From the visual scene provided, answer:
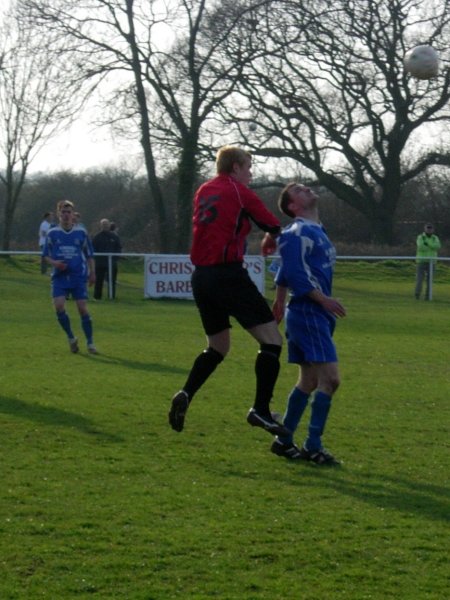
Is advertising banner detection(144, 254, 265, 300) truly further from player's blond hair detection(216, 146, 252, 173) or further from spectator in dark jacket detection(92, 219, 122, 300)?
player's blond hair detection(216, 146, 252, 173)

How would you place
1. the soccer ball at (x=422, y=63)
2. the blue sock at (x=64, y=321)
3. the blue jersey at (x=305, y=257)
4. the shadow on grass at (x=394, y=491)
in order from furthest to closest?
the soccer ball at (x=422, y=63) → the blue sock at (x=64, y=321) → the blue jersey at (x=305, y=257) → the shadow on grass at (x=394, y=491)

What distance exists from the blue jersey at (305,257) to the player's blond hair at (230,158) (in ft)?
1.81

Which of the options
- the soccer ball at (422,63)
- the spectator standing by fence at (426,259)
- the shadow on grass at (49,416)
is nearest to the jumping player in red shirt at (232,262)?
the shadow on grass at (49,416)

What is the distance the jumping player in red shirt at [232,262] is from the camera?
22.9ft

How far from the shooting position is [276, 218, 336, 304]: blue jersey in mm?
6797

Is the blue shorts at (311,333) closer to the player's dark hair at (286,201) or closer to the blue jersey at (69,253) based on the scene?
the player's dark hair at (286,201)

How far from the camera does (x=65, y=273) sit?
545 inches

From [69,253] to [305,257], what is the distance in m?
7.39

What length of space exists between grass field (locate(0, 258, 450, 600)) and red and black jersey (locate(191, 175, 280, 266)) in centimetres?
126

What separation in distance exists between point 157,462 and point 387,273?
2925cm

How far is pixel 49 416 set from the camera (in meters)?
8.68

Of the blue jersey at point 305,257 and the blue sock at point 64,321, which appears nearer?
the blue jersey at point 305,257

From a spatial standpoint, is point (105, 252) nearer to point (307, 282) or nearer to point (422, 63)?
point (422, 63)

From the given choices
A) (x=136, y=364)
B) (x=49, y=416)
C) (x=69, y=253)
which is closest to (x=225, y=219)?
(x=49, y=416)
